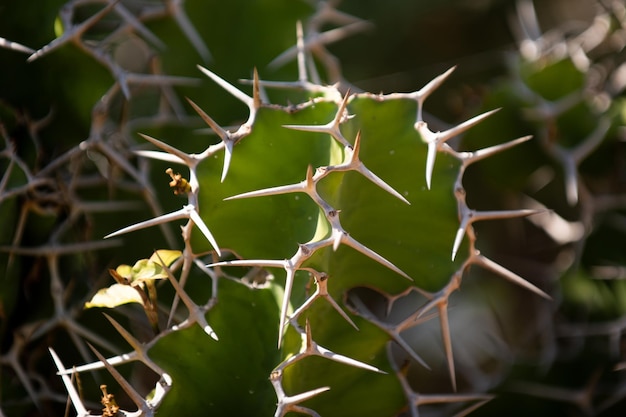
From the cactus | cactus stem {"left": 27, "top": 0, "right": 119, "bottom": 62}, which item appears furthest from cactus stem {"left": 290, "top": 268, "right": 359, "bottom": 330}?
cactus stem {"left": 27, "top": 0, "right": 119, "bottom": 62}

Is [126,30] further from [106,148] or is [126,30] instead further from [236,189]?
[236,189]

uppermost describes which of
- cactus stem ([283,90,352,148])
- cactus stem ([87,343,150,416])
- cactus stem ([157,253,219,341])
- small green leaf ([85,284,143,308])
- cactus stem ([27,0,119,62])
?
cactus stem ([27,0,119,62])

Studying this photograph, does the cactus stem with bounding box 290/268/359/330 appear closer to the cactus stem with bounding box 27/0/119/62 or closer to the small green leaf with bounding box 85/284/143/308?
the small green leaf with bounding box 85/284/143/308

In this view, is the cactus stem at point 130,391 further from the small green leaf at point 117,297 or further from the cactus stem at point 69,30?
the cactus stem at point 69,30

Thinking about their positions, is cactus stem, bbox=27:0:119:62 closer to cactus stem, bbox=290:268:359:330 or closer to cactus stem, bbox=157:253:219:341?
cactus stem, bbox=157:253:219:341

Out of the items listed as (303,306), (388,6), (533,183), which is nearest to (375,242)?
(303,306)

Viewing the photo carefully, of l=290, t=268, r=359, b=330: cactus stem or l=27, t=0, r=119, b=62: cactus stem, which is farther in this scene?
l=27, t=0, r=119, b=62: cactus stem

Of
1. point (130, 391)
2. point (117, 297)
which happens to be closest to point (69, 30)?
point (117, 297)

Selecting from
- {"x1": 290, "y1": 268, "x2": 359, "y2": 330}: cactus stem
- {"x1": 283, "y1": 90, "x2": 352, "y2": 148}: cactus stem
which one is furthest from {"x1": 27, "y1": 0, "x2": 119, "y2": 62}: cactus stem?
{"x1": 290, "y1": 268, "x2": 359, "y2": 330}: cactus stem

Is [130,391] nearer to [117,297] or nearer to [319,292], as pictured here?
[117,297]

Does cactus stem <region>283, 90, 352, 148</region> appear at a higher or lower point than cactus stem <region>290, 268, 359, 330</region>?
higher
